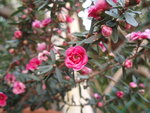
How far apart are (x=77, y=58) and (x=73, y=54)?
22 millimetres

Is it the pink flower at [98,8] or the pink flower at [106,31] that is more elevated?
the pink flower at [98,8]

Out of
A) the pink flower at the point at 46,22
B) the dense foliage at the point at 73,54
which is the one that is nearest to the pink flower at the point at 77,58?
the dense foliage at the point at 73,54

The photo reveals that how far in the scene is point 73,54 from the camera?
0.80 m

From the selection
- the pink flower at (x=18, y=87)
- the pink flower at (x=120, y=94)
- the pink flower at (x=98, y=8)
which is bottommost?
the pink flower at (x=120, y=94)

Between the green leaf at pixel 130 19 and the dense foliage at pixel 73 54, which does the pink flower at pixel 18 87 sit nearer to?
the dense foliage at pixel 73 54

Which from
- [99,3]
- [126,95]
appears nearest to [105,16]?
[99,3]

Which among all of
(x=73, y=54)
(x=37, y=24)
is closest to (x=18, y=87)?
(x=37, y=24)

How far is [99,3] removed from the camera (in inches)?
31.1

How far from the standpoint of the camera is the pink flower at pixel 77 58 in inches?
31.3

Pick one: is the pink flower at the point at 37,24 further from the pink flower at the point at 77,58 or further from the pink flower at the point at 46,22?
the pink flower at the point at 77,58

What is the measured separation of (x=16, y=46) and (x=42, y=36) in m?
0.18

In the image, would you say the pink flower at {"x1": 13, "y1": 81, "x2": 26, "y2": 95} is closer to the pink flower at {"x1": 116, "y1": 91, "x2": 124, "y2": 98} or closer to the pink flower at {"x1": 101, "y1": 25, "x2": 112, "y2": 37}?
the pink flower at {"x1": 116, "y1": 91, "x2": 124, "y2": 98}

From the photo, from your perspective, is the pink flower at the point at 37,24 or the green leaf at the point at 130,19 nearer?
the green leaf at the point at 130,19

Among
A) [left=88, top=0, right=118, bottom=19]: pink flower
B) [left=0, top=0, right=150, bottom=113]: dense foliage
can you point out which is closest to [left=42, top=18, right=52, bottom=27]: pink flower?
[left=0, top=0, right=150, bottom=113]: dense foliage
